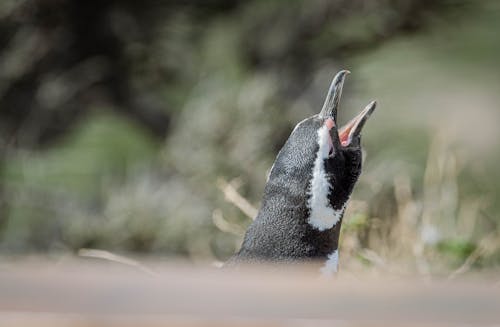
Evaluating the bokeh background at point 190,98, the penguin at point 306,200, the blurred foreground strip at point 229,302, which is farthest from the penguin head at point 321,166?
the bokeh background at point 190,98

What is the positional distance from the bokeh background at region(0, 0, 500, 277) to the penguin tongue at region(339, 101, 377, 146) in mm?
1103

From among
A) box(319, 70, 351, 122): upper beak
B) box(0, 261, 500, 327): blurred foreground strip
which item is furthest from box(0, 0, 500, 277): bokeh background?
box(0, 261, 500, 327): blurred foreground strip

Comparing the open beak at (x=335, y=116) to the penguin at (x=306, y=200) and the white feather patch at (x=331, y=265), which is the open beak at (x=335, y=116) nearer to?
the penguin at (x=306, y=200)

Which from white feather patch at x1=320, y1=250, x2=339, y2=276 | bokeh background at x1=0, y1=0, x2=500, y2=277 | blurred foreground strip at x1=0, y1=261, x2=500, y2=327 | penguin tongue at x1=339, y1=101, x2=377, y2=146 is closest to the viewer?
blurred foreground strip at x1=0, y1=261, x2=500, y2=327

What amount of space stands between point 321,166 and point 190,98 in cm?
181

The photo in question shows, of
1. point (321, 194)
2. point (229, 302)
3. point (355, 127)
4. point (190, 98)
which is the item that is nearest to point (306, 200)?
point (321, 194)

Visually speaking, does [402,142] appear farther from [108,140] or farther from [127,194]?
[108,140]

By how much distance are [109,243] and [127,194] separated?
0.67 ft

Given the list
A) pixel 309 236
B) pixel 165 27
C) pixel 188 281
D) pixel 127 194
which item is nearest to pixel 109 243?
pixel 127 194

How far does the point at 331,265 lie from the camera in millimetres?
1104

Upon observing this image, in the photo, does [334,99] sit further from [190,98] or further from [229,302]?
[190,98]

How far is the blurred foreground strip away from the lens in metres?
0.38

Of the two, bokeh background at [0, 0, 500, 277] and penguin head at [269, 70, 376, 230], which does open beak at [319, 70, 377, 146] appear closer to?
penguin head at [269, 70, 376, 230]

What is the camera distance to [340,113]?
8.81ft
